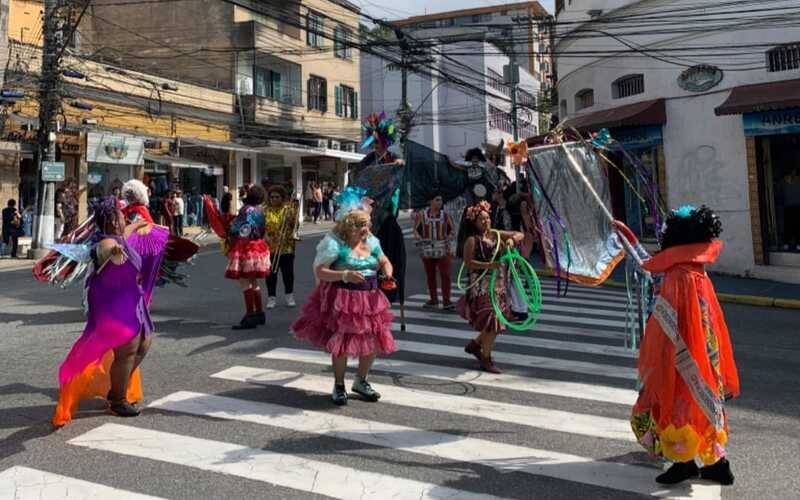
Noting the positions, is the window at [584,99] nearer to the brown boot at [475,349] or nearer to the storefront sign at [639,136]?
the storefront sign at [639,136]

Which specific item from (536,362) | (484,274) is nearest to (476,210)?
(484,274)

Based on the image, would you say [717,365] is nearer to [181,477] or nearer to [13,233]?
[181,477]

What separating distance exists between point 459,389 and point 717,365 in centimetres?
264

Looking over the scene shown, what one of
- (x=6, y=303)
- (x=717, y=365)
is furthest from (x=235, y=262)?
(x=717, y=365)

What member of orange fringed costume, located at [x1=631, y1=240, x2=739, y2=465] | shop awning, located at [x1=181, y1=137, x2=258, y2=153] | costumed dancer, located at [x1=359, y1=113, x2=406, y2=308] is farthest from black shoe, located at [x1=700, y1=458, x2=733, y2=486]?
shop awning, located at [x1=181, y1=137, x2=258, y2=153]

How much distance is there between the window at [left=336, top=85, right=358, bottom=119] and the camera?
3709 cm

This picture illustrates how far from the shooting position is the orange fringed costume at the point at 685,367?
157 inches

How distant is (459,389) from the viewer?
6.29 meters

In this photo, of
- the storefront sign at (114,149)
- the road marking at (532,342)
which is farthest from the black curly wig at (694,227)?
the storefront sign at (114,149)

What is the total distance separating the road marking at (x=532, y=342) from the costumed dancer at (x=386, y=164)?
942 millimetres

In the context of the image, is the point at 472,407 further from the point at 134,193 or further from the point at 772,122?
the point at 772,122

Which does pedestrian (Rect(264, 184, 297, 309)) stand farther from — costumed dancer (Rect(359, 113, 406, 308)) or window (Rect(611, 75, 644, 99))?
window (Rect(611, 75, 644, 99))

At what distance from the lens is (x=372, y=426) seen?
5.20 metres

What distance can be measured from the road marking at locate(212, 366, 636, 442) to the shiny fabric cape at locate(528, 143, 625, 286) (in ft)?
3.70
